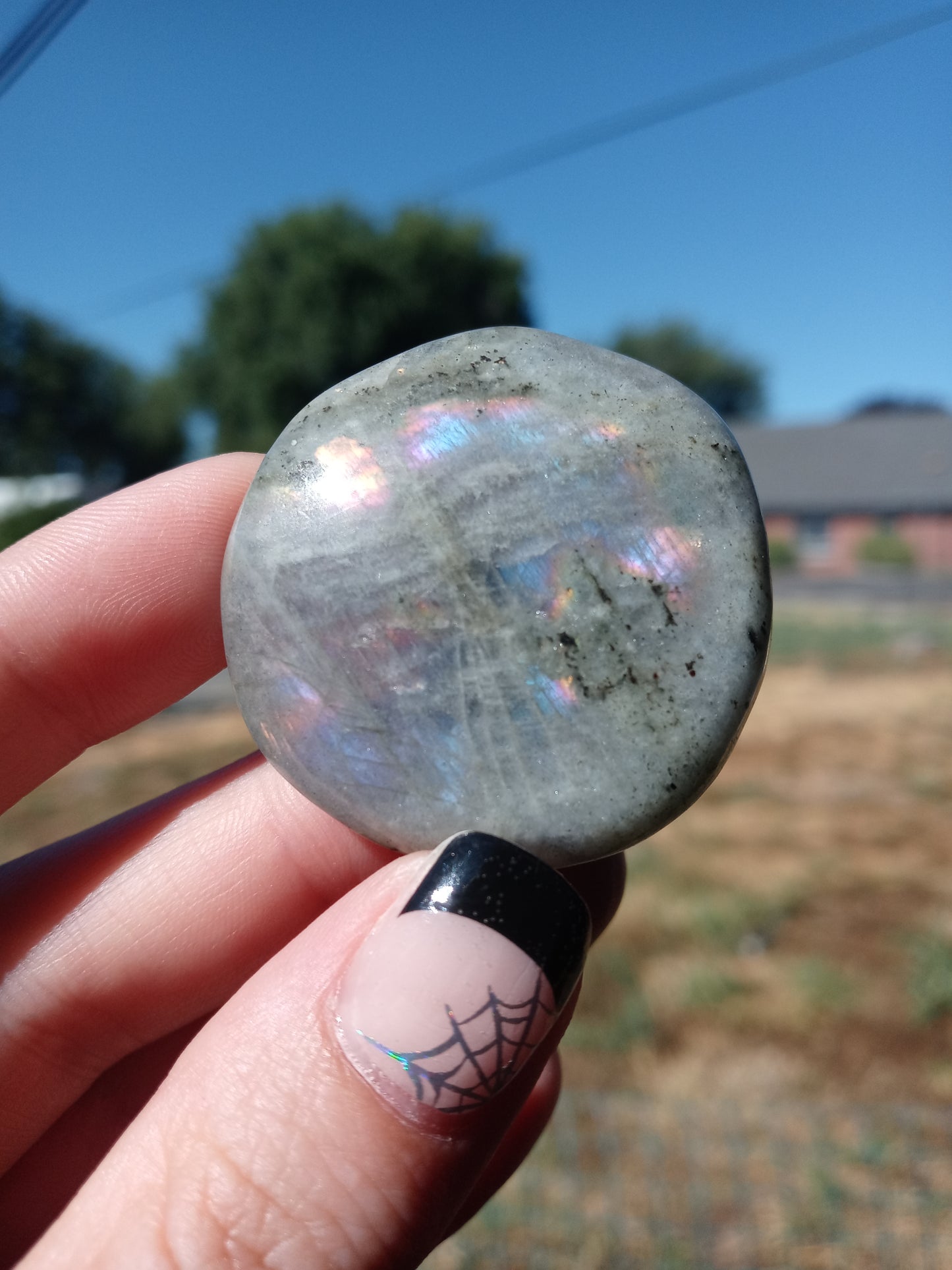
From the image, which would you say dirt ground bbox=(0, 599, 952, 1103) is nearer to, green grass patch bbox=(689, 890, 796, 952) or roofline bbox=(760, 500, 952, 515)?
green grass patch bbox=(689, 890, 796, 952)

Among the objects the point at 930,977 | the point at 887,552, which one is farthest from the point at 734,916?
the point at 887,552

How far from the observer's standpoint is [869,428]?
24.6 meters

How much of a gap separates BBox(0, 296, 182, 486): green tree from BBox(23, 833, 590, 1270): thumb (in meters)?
27.5

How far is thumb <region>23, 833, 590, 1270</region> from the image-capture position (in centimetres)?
84

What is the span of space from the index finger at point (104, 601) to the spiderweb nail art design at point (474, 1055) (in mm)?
719

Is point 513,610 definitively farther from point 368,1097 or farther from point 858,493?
point 858,493

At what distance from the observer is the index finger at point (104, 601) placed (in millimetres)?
1269

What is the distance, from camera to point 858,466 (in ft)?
78.3

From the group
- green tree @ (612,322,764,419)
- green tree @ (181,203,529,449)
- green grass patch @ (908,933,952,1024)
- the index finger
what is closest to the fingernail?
the index finger

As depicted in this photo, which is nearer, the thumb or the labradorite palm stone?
the thumb

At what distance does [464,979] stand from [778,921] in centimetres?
339

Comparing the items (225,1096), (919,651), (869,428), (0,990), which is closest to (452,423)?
(225,1096)

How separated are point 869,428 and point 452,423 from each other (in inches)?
1059

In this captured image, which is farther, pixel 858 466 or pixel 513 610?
pixel 858 466
